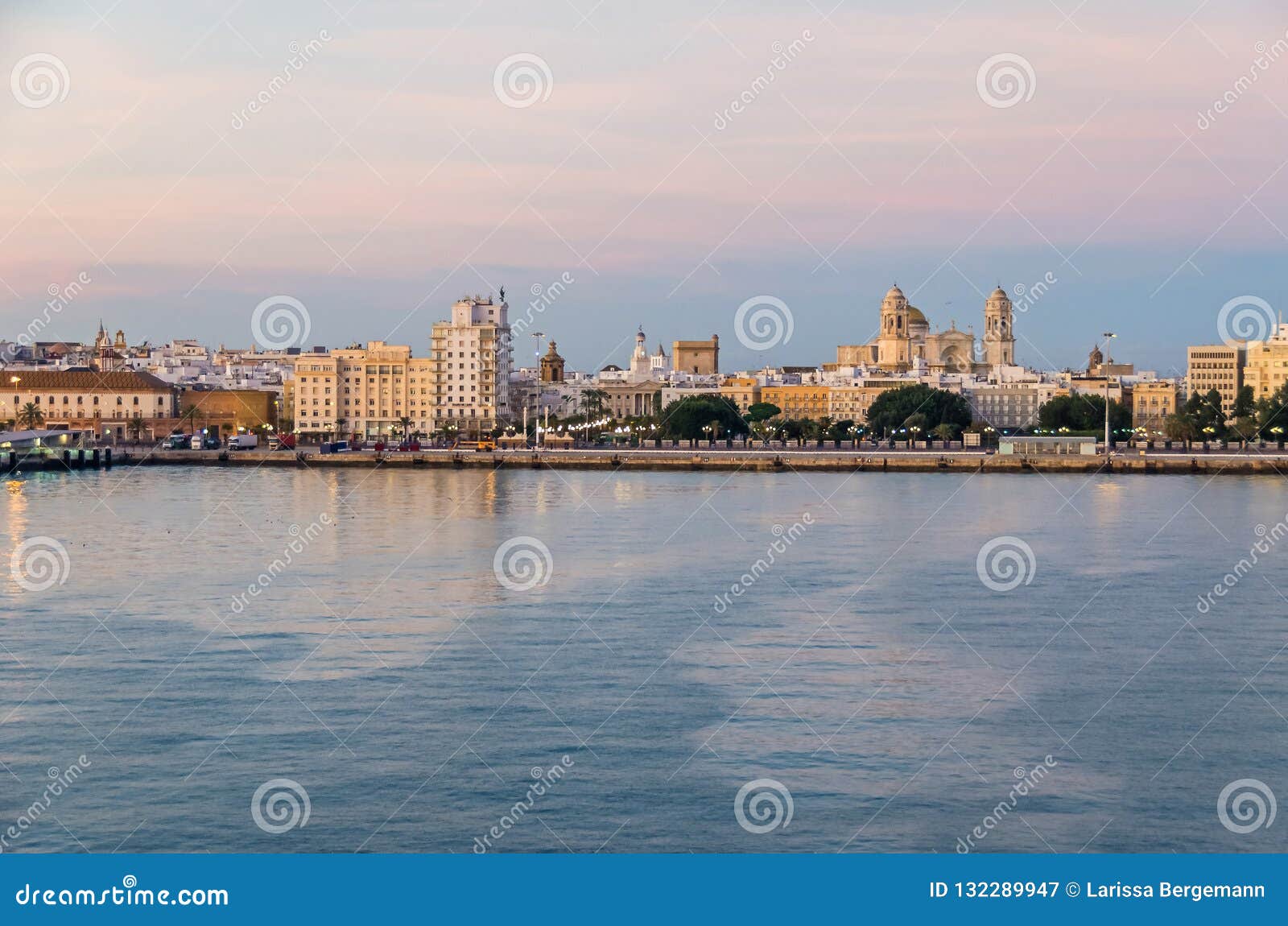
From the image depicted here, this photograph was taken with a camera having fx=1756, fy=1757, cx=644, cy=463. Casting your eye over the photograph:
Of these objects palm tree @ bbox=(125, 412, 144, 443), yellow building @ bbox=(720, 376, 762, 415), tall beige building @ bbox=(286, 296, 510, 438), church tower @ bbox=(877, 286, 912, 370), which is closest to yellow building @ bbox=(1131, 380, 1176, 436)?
church tower @ bbox=(877, 286, 912, 370)

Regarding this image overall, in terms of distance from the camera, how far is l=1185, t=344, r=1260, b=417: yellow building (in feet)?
237

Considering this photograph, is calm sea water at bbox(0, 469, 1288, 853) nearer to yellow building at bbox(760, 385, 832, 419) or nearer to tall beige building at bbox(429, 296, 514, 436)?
tall beige building at bbox(429, 296, 514, 436)

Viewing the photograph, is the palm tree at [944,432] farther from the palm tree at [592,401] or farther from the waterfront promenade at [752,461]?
the palm tree at [592,401]

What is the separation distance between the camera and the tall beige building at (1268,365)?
2640 inches

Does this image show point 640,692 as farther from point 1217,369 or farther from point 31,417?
point 1217,369

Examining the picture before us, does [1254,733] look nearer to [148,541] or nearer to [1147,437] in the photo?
[148,541]

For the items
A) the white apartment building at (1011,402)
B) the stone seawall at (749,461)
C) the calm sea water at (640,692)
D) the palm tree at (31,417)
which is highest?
the white apartment building at (1011,402)

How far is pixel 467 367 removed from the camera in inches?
2365

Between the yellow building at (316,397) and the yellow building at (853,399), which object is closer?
the yellow building at (316,397)

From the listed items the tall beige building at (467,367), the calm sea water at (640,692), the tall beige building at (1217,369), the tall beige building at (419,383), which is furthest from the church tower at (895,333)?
the calm sea water at (640,692)

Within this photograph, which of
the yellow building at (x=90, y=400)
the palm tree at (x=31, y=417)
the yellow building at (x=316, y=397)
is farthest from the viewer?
the yellow building at (x=316, y=397)

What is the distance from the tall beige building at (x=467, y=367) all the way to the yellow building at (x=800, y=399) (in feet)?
57.1

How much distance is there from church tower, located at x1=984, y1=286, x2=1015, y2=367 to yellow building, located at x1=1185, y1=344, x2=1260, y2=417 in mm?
13512

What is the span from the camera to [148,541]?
758 inches
